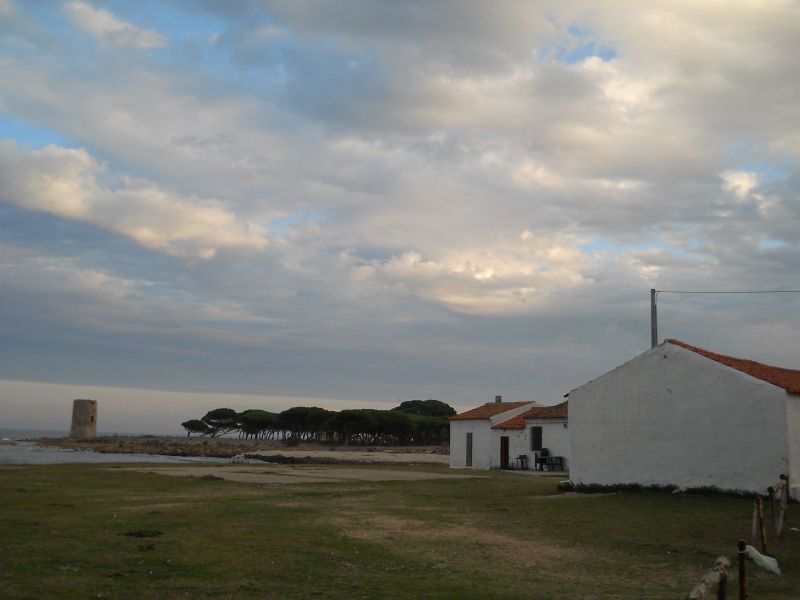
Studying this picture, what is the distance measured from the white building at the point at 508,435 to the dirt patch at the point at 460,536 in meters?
22.5

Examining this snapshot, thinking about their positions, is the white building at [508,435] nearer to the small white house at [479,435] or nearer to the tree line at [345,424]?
the small white house at [479,435]

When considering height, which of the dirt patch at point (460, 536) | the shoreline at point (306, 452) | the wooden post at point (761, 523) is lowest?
the shoreline at point (306, 452)

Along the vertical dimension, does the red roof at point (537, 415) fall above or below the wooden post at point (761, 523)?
above

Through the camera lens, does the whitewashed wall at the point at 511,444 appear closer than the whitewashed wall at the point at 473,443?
Yes

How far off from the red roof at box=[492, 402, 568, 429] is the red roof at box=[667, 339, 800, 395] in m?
14.0

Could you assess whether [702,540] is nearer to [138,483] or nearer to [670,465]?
[670,465]

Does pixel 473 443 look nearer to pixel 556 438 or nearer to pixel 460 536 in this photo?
pixel 556 438

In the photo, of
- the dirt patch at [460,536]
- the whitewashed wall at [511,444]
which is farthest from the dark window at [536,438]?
the dirt patch at [460,536]

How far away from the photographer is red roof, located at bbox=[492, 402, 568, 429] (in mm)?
37062

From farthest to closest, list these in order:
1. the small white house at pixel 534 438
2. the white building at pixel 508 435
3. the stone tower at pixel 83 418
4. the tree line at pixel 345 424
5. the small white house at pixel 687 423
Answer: the stone tower at pixel 83 418 < the tree line at pixel 345 424 < the white building at pixel 508 435 < the small white house at pixel 534 438 < the small white house at pixel 687 423

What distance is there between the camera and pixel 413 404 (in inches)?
4385

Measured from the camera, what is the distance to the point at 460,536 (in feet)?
43.9

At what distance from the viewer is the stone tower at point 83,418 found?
362 ft

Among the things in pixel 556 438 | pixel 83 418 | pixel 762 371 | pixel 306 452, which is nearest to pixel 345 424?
pixel 306 452
